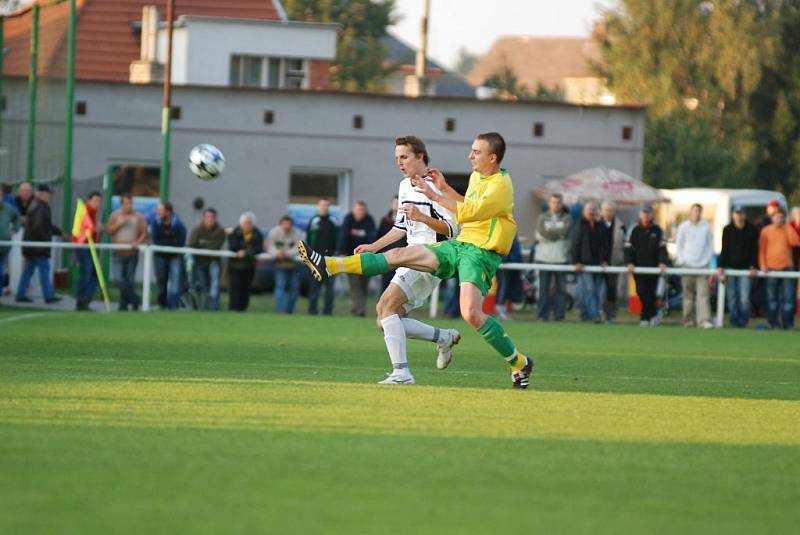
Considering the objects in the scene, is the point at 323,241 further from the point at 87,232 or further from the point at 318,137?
the point at 318,137

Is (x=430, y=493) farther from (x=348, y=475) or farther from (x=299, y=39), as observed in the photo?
(x=299, y=39)

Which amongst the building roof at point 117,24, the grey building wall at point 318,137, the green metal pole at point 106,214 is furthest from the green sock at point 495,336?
the building roof at point 117,24

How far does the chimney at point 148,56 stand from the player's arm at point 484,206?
30209 mm

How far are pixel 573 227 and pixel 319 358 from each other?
10837 mm

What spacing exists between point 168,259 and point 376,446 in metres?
15.5

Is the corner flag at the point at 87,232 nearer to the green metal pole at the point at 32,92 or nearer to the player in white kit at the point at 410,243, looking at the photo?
the green metal pole at the point at 32,92

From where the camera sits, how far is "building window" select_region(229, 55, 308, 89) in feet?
133

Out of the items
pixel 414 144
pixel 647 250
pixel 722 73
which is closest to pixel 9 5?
pixel 722 73

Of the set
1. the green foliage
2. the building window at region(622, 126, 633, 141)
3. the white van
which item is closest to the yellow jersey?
the white van

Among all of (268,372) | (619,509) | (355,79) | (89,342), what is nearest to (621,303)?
(89,342)

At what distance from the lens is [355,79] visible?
66.6m

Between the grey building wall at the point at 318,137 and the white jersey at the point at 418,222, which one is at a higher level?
the grey building wall at the point at 318,137

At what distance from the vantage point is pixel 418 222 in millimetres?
11461

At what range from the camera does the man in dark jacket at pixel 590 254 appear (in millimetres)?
23312
